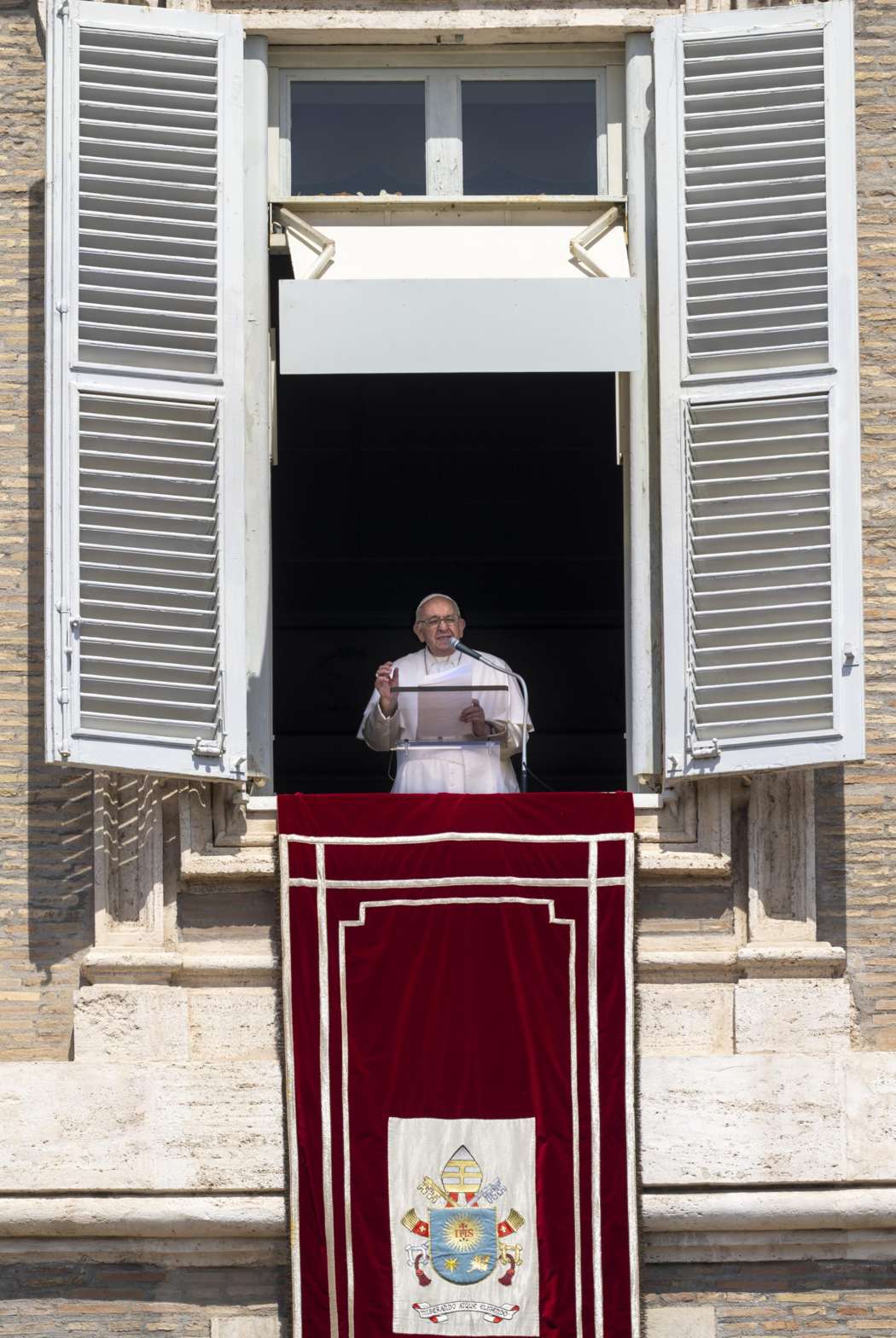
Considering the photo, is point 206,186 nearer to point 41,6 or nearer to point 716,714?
point 41,6

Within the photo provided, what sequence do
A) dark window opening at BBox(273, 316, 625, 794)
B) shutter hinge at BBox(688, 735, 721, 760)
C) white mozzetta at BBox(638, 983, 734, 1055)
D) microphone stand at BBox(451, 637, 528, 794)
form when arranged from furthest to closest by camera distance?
dark window opening at BBox(273, 316, 625, 794) → microphone stand at BBox(451, 637, 528, 794) → white mozzetta at BBox(638, 983, 734, 1055) → shutter hinge at BBox(688, 735, 721, 760)

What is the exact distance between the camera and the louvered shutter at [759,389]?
8555 millimetres

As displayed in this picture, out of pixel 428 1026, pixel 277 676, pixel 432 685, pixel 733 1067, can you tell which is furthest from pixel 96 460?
pixel 277 676

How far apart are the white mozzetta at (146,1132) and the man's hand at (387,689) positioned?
4.09 feet

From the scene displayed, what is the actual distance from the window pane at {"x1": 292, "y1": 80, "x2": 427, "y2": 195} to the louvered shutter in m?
0.94

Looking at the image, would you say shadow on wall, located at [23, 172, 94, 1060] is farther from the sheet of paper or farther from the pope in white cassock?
the sheet of paper

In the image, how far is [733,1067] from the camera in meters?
8.52

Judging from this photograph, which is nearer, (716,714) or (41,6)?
(716,714)

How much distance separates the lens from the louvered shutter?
337 inches

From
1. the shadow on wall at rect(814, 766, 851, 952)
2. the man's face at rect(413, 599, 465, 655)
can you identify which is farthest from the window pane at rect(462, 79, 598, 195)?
the shadow on wall at rect(814, 766, 851, 952)

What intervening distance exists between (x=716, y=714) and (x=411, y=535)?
5.51 meters

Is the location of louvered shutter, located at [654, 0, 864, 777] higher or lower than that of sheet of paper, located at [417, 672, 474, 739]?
higher

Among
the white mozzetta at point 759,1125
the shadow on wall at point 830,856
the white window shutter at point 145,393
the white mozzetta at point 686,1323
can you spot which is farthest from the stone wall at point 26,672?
the shadow on wall at point 830,856

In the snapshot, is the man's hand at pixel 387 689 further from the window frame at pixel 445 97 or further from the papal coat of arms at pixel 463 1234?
the window frame at pixel 445 97
